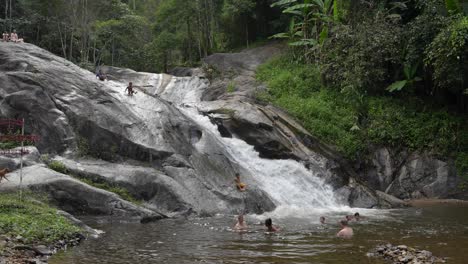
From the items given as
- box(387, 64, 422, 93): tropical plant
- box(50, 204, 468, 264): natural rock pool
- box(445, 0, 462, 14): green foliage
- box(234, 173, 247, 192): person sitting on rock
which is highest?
box(445, 0, 462, 14): green foliage

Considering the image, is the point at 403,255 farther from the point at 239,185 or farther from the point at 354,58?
the point at 354,58

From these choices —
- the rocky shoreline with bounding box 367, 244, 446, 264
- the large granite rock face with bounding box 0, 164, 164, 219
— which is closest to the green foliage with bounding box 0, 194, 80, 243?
the large granite rock face with bounding box 0, 164, 164, 219

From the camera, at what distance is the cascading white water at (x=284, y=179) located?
21.8 metres

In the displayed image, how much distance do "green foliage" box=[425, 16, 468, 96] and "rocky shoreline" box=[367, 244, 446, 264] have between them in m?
14.1

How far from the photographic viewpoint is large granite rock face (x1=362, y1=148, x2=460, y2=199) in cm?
2519

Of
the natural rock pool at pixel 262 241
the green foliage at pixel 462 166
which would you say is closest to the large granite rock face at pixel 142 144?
the natural rock pool at pixel 262 241

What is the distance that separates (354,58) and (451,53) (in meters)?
6.87

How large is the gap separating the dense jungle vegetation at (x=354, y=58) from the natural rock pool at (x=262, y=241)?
28.8 feet

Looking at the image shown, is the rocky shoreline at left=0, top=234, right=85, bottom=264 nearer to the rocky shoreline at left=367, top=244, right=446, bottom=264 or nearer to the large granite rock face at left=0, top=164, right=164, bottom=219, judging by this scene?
the large granite rock face at left=0, top=164, right=164, bottom=219

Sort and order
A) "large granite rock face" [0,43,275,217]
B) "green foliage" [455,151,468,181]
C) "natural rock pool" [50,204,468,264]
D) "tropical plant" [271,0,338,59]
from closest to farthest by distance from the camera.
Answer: "natural rock pool" [50,204,468,264]
"large granite rock face" [0,43,275,217]
"green foliage" [455,151,468,181]
"tropical plant" [271,0,338,59]

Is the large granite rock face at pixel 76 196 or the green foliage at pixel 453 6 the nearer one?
the large granite rock face at pixel 76 196

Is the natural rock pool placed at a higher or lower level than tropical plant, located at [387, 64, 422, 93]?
lower

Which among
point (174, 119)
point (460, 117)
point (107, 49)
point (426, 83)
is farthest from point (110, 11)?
point (460, 117)

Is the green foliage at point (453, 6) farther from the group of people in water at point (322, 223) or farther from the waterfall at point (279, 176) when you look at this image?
the group of people in water at point (322, 223)
